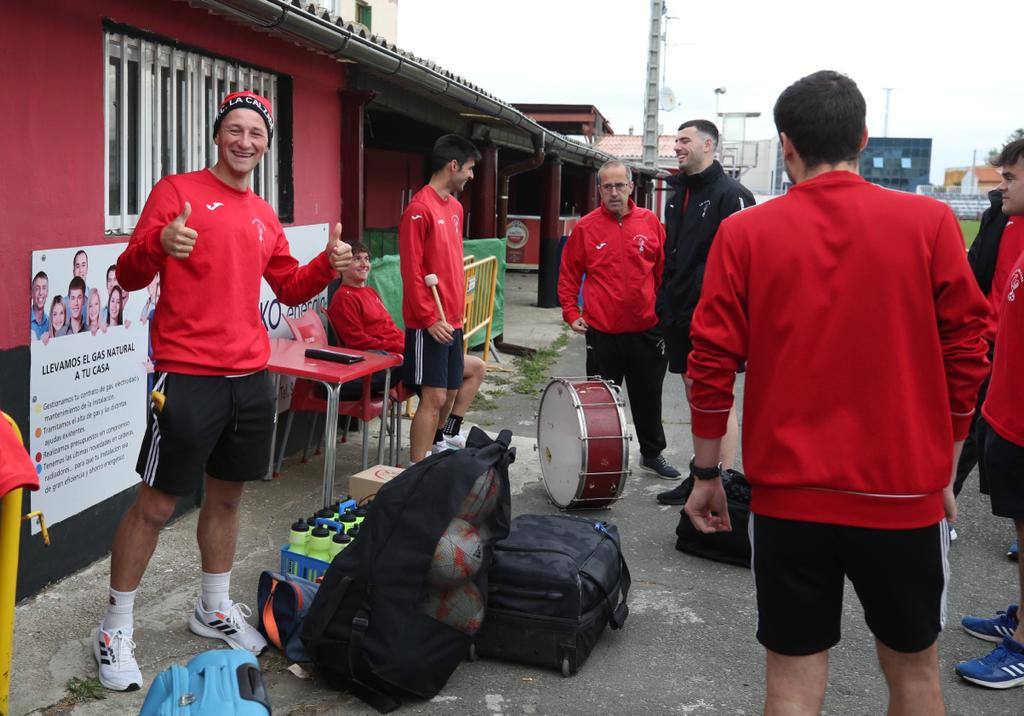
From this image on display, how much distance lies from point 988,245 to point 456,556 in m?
3.43

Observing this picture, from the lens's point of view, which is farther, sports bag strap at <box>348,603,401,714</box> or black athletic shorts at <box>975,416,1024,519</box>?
black athletic shorts at <box>975,416,1024,519</box>

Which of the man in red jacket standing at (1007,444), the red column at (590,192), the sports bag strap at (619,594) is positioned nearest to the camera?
the man in red jacket standing at (1007,444)

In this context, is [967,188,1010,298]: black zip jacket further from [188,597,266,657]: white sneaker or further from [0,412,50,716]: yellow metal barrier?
[0,412,50,716]: yellow metal barrier

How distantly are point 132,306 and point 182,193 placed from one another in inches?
57.1

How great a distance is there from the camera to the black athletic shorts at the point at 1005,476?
3783mm

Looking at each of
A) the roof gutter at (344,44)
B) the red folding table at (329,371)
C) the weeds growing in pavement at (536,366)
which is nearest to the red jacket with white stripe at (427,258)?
the red folding table at (329,371)

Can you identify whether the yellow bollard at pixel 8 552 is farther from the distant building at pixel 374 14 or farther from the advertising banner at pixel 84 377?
the distant building at pixel 374 14

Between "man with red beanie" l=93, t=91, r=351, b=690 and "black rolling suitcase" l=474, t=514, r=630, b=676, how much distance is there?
104 centimetres

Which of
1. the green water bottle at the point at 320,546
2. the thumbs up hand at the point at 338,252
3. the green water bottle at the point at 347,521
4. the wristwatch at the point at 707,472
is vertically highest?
the thumbs up hand at the point at 338,252

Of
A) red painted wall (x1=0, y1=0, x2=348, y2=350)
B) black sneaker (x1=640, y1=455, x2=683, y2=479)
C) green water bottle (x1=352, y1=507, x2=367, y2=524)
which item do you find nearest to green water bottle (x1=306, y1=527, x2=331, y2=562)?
green water bottle (x1=352, y1=507, x2=367, y2=524)

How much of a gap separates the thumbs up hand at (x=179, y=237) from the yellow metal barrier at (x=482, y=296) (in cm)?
648

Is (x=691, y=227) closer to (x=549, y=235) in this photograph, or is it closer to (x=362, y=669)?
(x=362, y=669)

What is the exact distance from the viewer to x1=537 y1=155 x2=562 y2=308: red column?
16578 millimetres

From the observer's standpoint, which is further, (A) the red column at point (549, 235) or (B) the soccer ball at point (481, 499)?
(A) the red column at point (549, 235)
